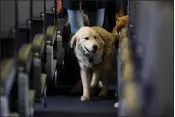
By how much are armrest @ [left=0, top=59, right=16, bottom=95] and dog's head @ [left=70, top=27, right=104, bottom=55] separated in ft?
5.94

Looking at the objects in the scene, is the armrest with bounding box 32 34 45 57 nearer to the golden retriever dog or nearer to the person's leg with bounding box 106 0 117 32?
the golden retriever dog

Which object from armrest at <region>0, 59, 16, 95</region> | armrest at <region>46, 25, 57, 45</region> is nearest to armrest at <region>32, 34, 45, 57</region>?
armrest at <region>46, 25, 57, 45</region>

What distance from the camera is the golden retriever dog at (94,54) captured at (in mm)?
3895

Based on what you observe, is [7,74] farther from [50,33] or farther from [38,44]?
[50,33]

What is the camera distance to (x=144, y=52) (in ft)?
6.31

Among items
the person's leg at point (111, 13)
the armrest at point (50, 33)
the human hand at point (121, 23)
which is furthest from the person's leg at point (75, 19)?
the armrest at point (50, 33)

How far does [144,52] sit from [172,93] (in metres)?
0.27

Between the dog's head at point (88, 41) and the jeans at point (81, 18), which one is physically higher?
the jeans at point (81, 18)

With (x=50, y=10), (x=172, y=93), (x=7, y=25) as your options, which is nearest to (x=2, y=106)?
(x=7, y=25)

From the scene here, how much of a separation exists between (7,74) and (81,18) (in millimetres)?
2252

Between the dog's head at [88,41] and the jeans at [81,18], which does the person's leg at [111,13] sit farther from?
the dog's head at [88,41]

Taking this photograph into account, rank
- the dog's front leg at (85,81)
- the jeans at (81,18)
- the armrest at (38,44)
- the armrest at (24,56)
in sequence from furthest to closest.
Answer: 1. the jeans at (81,18)
2. the dog's front leg at (85,81)
3. the armrest at (38,44)
4. the armrest at (24,56)

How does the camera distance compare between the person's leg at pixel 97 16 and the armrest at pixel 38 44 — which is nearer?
the armrest at pixel 38 44

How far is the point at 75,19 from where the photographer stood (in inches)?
163
